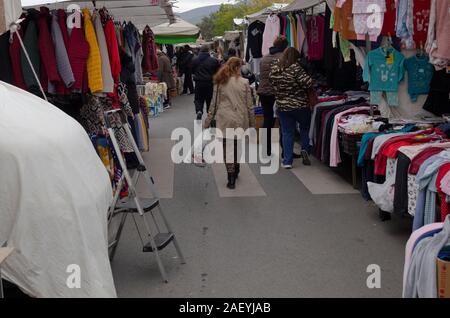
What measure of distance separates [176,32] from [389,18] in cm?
1243

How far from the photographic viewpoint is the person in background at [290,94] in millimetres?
8570

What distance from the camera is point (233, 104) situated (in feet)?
25.6

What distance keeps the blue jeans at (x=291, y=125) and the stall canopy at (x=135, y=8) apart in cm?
245

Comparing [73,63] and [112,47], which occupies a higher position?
[112,47]

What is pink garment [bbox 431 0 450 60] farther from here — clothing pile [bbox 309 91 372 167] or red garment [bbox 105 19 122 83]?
red garment [bbox 105 19 122 83]

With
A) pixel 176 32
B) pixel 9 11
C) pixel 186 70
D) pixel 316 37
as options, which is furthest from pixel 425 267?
pixel 186 70

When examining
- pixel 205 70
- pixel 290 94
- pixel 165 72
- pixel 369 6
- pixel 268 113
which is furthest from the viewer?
pixel 165 72

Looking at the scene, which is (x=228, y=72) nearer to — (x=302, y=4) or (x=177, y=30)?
(x=302, y=4)

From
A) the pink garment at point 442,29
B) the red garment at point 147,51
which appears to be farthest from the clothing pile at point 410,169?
the red garment at point 147,51

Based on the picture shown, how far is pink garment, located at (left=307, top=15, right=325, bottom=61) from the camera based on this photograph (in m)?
10.4

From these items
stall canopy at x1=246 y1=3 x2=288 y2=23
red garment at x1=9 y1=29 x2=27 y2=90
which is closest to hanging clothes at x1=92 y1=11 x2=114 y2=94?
red garment at x1=9 y1=29 x2=27 y2=90

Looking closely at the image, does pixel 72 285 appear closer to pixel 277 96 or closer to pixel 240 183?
pixel 240 183

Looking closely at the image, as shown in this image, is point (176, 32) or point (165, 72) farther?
point (165, 72)

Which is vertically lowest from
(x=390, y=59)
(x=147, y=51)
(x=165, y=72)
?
(x=165, y=72)
